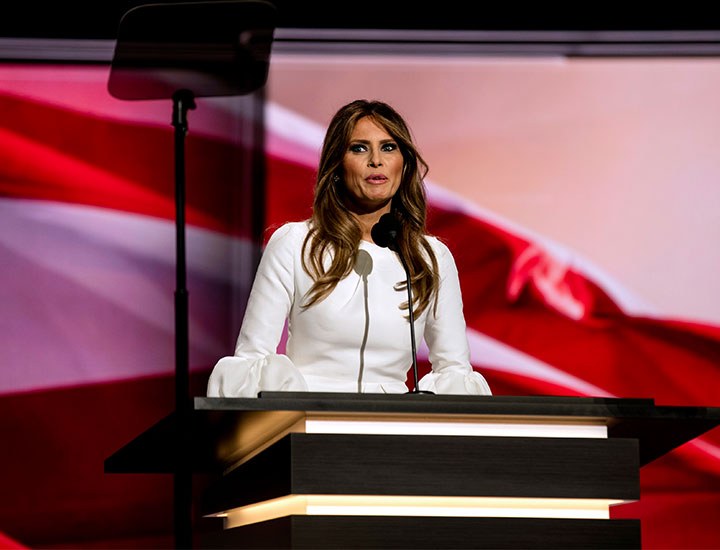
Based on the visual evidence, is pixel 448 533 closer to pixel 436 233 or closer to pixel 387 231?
pixel 387 231

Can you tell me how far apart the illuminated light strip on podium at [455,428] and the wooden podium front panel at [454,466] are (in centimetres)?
3

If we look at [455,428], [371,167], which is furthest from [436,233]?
[455,428]

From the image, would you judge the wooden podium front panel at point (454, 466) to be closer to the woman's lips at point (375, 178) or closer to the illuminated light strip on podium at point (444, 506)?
the illuminated light strip on podium at point (444, 506)

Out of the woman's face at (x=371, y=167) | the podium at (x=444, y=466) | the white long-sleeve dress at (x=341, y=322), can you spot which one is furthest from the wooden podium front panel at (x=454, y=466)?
the woman's face at (x=371, y=167)

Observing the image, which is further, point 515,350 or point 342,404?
point 515,350

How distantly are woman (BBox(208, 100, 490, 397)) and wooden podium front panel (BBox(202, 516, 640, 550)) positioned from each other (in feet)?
1.95

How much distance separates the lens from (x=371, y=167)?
8.07ft

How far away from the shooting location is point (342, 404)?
61.6 inches

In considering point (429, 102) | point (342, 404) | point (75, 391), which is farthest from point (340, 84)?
point (342, 404)

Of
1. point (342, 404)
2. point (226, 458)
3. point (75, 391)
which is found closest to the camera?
point (342, 404)

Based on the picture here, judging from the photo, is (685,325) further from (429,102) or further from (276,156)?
(276,156)

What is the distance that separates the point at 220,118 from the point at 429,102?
81cm

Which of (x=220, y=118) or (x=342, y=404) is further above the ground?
(x=220, y=118)

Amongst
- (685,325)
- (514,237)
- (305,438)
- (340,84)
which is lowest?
(305,438)
